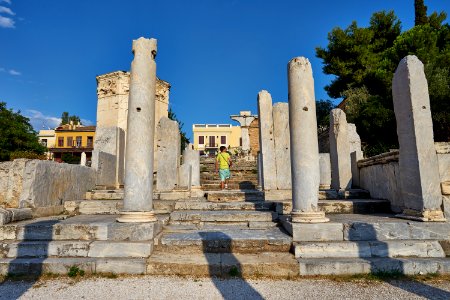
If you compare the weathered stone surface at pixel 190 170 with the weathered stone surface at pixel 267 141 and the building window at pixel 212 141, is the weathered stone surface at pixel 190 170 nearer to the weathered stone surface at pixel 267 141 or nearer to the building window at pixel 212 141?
the weathered stone surface at pixel 267 141

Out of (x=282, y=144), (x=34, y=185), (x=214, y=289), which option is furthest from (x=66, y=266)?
(x=282, y=144)

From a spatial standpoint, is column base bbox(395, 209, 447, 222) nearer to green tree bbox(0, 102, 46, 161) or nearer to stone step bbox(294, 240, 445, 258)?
stone step bbox(294, 240, 445, 258)

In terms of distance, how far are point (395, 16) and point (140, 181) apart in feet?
87.6

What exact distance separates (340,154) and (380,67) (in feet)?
48.2

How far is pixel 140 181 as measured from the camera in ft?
17.1

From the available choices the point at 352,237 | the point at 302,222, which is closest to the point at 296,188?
the point at 302,222

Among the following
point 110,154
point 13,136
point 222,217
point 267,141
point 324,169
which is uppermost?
point 13,136

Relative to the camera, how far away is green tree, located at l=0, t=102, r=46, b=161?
28.3 meters

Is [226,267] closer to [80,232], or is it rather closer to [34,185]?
[80,232]

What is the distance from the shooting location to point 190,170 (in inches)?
392

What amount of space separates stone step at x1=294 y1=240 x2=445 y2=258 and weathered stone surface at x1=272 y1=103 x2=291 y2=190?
154 inches

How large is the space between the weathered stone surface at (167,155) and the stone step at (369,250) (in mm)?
4976

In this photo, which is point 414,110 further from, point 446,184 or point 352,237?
point 352,237

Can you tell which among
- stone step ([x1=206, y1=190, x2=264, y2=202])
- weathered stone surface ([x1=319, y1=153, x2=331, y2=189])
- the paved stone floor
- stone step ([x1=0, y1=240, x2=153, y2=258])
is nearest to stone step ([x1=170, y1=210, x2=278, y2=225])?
stone step ([x1=0, y1=240, x2=153, y2=258])
